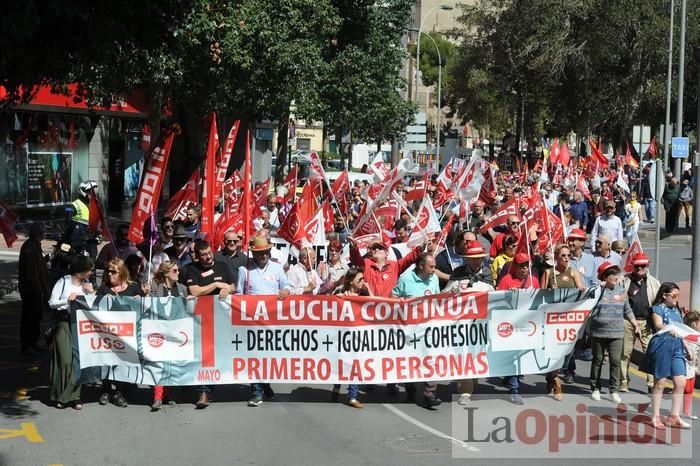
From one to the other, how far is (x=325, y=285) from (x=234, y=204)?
179 inches

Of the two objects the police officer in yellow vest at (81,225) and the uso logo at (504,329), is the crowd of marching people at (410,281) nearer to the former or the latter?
the uso logo at (504,329)

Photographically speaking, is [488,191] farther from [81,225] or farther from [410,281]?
[410,281]

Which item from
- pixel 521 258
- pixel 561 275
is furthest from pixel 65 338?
pixel 561 275

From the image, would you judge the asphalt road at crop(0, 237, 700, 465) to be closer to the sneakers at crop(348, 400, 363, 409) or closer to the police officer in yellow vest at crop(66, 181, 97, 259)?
the sneakers at crop(348, 400, 363, 409)

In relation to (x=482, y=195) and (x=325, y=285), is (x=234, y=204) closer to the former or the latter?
(x=325, y=285)

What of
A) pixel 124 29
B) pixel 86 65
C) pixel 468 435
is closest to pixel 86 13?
pixel 124 29

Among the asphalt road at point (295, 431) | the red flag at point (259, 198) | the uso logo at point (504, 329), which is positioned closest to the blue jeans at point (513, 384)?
the asphalt road at point (295, 431)

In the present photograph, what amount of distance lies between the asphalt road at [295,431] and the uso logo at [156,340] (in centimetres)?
62

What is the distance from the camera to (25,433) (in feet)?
30.8

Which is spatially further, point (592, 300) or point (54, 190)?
point (54, 190)

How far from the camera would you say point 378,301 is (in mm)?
10438

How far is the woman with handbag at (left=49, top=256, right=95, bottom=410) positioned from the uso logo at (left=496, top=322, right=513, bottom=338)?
3.96 meters

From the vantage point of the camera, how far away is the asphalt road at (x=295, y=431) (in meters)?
8.68

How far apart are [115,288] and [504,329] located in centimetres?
375
